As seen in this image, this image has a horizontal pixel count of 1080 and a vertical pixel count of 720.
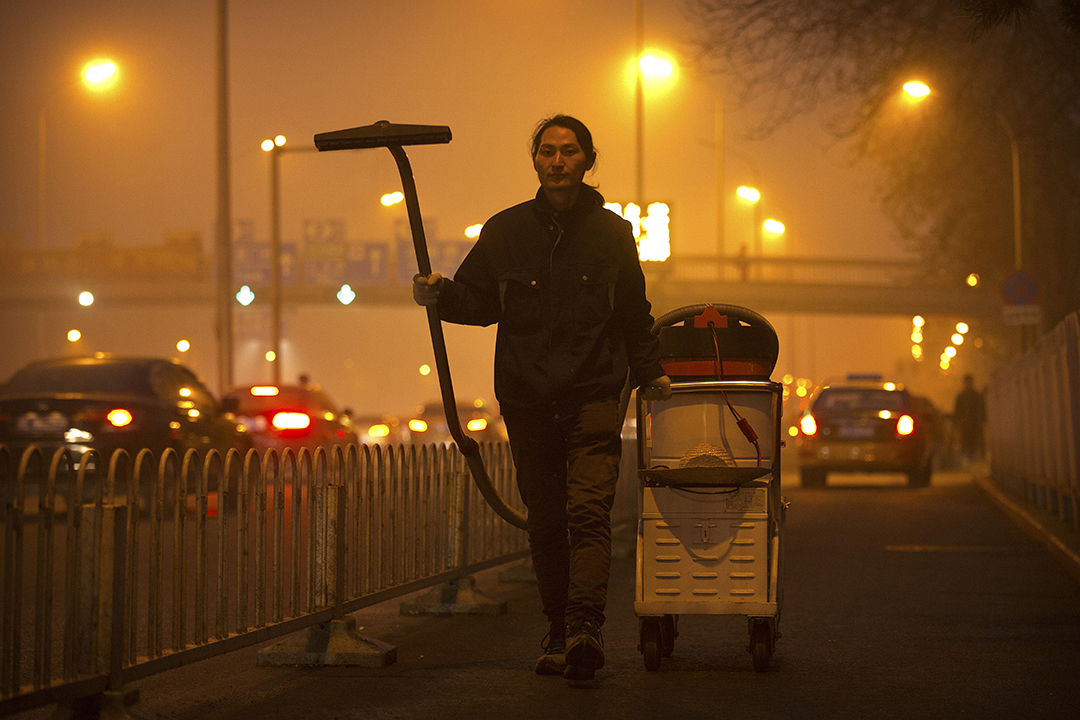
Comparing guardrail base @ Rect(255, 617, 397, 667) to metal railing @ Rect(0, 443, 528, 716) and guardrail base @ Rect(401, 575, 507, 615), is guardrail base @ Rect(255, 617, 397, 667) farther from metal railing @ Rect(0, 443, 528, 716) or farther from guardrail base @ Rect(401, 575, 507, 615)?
guardrail base @ Rect(401, 575, 507, 615)

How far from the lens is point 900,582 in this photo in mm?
10516

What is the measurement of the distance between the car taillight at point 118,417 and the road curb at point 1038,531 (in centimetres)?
844

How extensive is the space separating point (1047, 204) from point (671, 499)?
25.8m

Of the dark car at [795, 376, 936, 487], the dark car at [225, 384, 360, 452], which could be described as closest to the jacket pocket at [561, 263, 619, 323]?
the dark car at [225, 384, 360, 452]

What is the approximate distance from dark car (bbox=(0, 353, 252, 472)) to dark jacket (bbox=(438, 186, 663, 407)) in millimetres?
8433

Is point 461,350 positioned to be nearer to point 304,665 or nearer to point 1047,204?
point 1047,204

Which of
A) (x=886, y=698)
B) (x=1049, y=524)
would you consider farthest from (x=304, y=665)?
(x=1049, y=524)

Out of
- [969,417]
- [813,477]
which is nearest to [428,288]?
[813,477]

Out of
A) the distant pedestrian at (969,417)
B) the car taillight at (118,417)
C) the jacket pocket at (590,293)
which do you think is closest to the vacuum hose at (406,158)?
the jacket pocket at (590,293)

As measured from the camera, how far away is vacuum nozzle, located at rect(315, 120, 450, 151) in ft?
21.6

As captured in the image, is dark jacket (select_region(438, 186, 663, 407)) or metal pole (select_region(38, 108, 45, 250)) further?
metal pole (select_region(38, 108, 45, 250))

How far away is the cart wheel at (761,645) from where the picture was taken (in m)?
6.62

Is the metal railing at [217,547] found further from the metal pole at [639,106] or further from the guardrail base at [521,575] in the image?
the metal pole at [639,106]

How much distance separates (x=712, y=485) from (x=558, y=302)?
104cm
